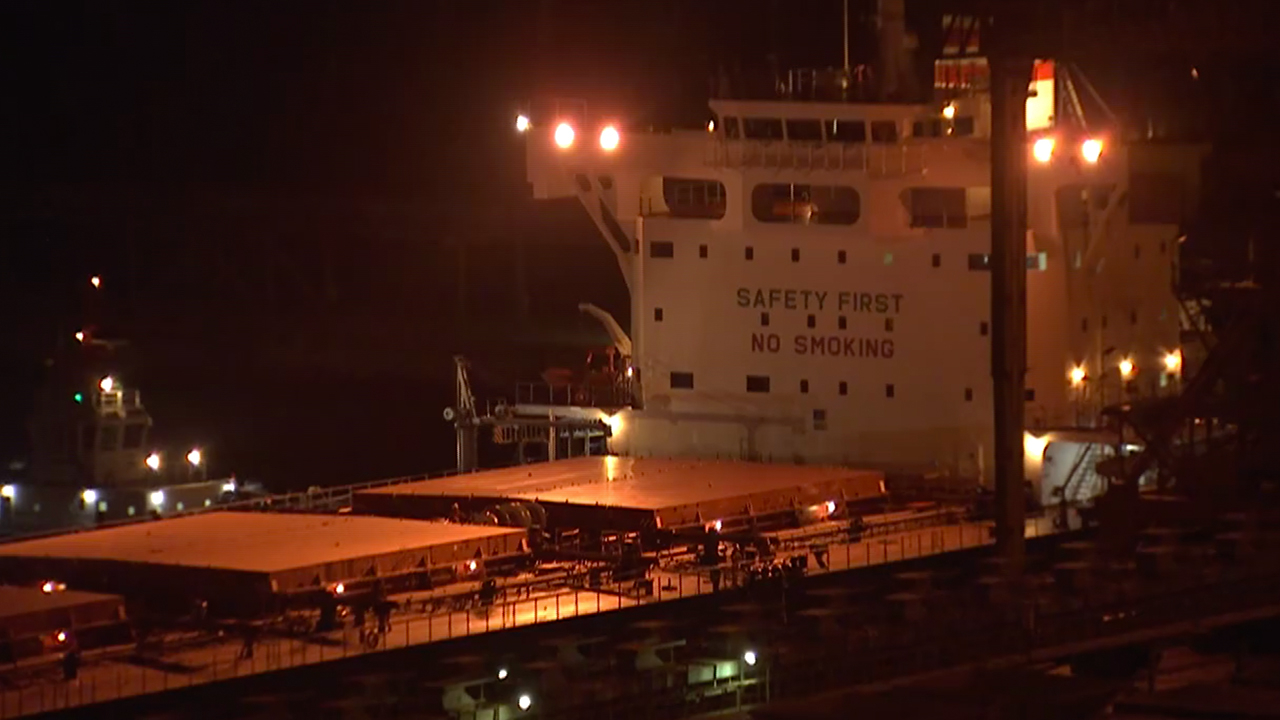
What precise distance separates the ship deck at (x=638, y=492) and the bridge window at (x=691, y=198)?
2826 millimetres

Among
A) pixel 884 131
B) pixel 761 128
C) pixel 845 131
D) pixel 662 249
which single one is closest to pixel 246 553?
pixel 662 249

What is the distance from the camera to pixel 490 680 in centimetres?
1478

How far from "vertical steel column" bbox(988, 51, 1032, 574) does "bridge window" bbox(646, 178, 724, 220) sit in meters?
4.74

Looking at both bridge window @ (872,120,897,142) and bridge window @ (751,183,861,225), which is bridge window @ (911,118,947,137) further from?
bridge window @ (751,183,861,225)

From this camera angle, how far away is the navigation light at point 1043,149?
20984mm

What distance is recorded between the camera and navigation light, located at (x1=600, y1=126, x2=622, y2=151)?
21594mm

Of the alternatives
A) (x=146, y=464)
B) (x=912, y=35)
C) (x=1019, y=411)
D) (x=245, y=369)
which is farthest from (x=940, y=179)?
(x=245, y=369)

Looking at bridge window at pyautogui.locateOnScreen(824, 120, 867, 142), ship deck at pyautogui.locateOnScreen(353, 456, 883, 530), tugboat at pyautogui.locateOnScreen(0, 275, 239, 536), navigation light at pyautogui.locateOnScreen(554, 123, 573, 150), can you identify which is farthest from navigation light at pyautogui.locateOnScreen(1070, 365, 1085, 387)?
tugboat at pyautogui.locateOnScreen(0, 275, 239, 536)

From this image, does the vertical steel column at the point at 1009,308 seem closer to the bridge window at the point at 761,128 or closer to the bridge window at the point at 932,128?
the bridge window at the point at 932,128

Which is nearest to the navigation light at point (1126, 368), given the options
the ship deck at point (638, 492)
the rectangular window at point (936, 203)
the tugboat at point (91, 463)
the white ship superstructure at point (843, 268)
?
the white ship superstructure at point (843, 268)

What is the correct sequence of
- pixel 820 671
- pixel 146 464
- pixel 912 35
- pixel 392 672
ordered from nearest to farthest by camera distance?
pixel 392 672, pixel 820 671, pixel 912 35, pixel 146 464

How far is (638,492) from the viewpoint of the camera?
1892 centimetres

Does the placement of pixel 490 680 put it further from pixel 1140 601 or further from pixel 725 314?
pixel 725 314

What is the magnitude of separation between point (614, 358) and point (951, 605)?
6.47 meters
